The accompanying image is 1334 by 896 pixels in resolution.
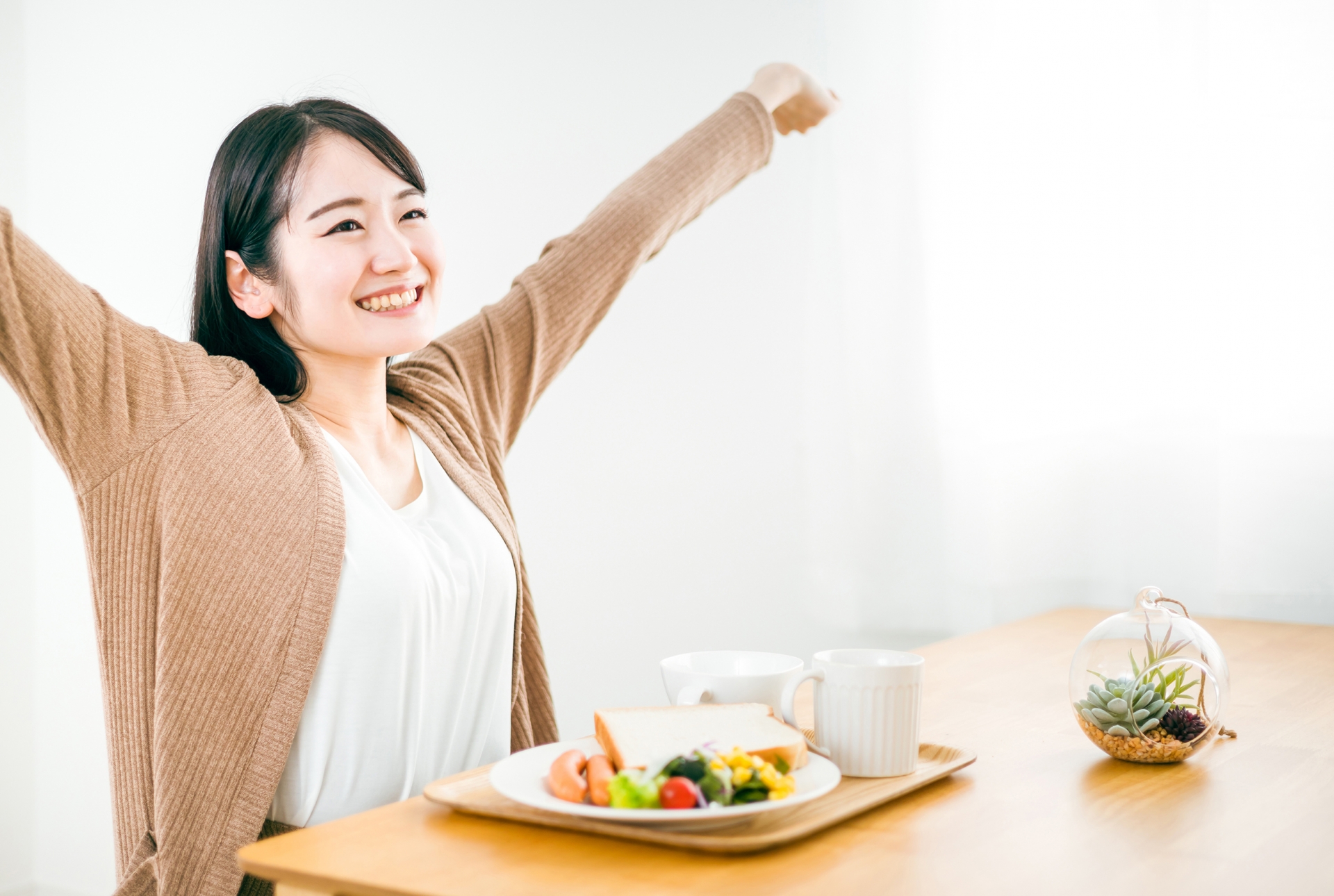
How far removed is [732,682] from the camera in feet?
2.90

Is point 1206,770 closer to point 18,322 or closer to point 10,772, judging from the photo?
point 18,322

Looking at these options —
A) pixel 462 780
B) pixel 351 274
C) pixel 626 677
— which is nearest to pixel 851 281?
pixel 626 677

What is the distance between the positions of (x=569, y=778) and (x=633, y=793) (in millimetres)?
56

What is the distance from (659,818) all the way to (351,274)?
0.71 m

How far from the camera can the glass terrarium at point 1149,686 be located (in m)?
0.96

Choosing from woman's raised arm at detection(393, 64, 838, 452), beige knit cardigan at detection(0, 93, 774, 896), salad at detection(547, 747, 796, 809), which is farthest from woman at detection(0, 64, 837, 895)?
salad at detection(547, 747, 796, 809)

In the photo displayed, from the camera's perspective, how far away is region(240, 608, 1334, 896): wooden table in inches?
27.5

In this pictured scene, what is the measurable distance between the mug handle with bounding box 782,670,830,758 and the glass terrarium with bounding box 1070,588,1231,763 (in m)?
0.26

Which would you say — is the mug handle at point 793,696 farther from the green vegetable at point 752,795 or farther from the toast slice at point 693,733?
the green vegetable at point 752,795

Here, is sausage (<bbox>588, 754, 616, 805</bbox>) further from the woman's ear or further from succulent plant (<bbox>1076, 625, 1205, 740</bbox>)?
the woman's ear

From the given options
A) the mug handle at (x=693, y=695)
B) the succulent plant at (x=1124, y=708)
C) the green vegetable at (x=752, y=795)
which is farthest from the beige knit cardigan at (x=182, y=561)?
the succulent plant at (x=1124, y=708)

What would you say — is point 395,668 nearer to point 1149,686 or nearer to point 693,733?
point 693,733

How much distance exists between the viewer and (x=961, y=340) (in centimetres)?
204

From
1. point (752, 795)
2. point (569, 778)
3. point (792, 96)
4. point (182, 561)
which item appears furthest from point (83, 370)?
point (792, 96)
